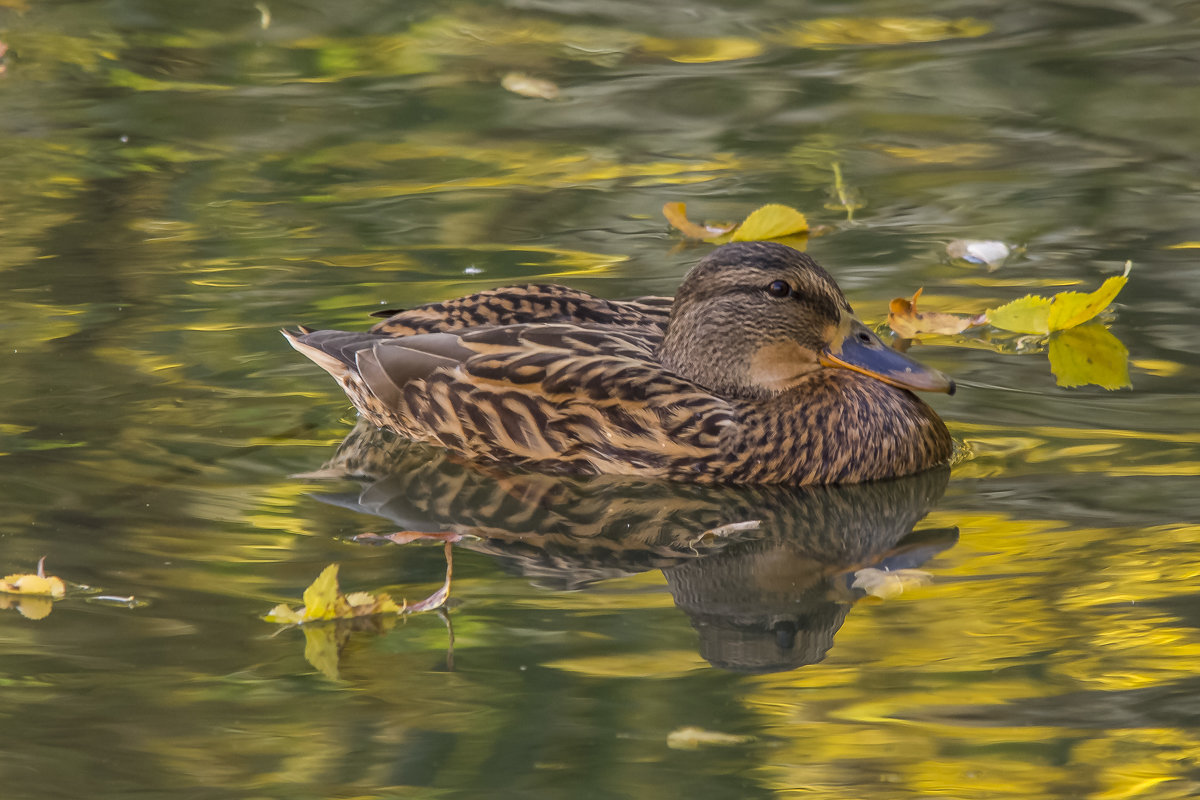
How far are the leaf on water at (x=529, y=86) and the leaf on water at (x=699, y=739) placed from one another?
876cm

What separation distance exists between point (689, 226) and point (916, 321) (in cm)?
198

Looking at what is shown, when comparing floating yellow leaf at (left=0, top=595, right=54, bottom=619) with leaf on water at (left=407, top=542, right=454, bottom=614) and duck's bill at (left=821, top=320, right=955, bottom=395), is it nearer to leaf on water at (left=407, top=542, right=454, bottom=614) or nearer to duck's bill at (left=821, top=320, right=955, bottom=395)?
leaf on water at (left=407, top=542, right=454, bottom=614)

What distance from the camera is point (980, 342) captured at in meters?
8.34

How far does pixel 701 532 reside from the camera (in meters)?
6.57

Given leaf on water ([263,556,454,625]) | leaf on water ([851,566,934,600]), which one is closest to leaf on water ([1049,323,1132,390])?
leaf on water ([851,566,934,600])

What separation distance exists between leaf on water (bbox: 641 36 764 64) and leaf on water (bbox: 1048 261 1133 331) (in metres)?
5.95

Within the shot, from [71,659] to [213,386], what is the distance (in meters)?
2.65

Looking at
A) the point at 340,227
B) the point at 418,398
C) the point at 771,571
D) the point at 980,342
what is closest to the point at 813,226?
the point at 980,342

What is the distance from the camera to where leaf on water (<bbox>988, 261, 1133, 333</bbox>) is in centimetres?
827

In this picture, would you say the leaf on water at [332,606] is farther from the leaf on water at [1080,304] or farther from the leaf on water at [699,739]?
the leaf on water at [1080,304]

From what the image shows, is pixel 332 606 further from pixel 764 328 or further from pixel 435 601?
pixel 764 328

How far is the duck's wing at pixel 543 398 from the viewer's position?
7.11 metres

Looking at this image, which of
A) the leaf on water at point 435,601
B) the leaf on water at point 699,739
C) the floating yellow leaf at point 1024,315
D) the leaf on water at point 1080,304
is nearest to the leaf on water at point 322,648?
the leaf on water at point 435,601

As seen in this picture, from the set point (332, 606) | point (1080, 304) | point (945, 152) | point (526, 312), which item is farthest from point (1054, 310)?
point (332, 606)
